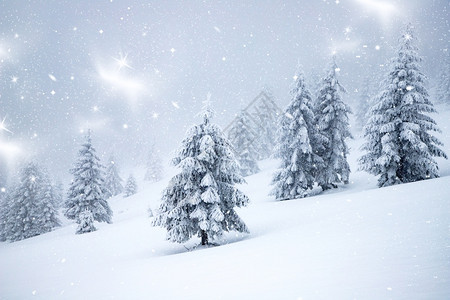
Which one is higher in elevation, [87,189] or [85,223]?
[87,189]

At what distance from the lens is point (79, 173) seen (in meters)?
28.2

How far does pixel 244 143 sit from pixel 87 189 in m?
27.0

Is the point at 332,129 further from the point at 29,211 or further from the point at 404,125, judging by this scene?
the point at 29,211

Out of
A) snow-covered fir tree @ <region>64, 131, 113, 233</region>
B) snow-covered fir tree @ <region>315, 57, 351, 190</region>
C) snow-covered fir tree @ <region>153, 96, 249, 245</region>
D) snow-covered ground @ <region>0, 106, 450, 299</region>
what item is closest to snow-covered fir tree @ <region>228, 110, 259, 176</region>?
snow-covered fir tree @ <region>315, 57, 351, 190</region>

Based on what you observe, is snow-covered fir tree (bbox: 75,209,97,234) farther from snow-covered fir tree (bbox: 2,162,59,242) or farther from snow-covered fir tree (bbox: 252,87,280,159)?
snow-covered fir tree (bbox: 252,87,280,159)

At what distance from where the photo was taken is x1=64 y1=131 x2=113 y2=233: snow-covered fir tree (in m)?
27.2

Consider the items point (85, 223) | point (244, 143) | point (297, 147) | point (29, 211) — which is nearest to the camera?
point (297, 147)

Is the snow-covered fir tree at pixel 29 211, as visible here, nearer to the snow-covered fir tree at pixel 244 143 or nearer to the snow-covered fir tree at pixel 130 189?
the snow-covered fir tree at pixel 130 189

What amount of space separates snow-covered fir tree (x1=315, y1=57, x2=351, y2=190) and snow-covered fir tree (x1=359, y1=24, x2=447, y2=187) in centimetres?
414

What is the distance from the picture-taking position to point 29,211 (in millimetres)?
37531

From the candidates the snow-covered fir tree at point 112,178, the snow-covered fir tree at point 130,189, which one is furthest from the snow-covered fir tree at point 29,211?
the snow-covered fir tree at point 112,178

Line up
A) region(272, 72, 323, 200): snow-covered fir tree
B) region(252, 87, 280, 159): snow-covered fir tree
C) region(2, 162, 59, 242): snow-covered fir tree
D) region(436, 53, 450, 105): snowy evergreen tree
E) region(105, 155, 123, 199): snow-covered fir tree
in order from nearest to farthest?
1. region(272, 72, 323, 200): snow-covered fir tree
2. region(2, 162, 59, 242): snow-covered fir tree
3. region(252, 87, 280, 159): snow-covered fir tree
4. region(436, 53, 450, 105): snowy evergreen tree
5. region(105, 155, 123, 199): snow-covered fir tree

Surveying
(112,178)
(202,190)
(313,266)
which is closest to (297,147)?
(202,190)

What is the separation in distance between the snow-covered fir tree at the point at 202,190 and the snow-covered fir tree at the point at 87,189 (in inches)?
742
